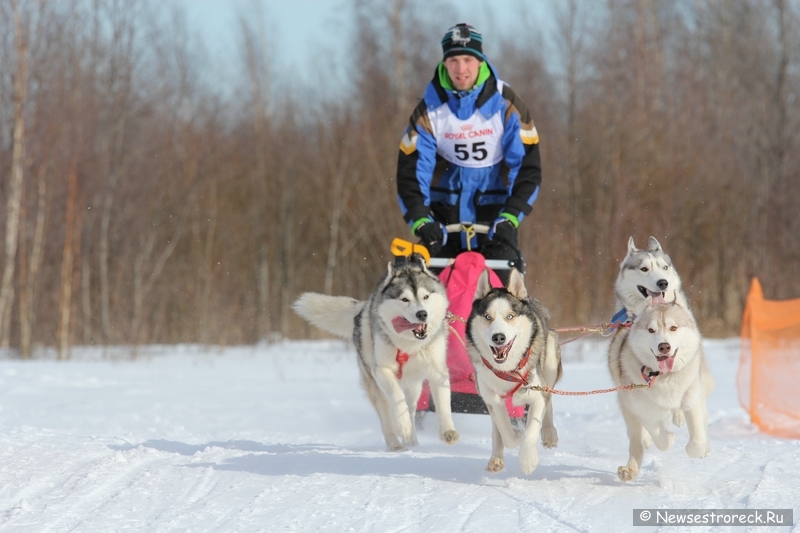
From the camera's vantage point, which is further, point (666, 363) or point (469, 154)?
point (469, 154)

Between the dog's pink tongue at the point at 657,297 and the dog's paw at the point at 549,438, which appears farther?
the dog's paw at the point at 549,438

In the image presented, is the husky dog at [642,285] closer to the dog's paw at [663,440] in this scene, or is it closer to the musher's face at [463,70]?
the dog's paw at [663,440]

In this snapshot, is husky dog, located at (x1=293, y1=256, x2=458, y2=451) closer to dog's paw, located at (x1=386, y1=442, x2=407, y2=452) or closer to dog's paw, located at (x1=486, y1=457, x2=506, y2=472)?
dog's paw, located at (x1=386, y1=442, x2=407, y2=452)

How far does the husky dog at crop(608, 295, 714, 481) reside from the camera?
3.25 m

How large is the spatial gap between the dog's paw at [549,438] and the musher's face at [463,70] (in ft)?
5.97

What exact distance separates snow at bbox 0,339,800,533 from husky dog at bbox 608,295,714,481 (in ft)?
0.66

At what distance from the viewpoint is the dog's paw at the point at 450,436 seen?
386 cm

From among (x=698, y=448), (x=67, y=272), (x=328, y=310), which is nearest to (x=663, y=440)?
(x=698, y=448)

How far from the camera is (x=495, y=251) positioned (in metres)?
4.55

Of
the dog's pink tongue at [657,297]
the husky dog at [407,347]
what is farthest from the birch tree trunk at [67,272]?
the dog's pink tongue at [657,297]

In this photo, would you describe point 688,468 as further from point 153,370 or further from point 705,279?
point 705,279

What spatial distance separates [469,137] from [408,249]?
68 cm

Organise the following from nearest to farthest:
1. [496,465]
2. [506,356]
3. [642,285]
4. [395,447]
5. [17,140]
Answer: [506,356] → [496,465] → [642,285] → [395,447] → [17,140]

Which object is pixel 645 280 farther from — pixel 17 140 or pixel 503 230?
pixel 17 140
